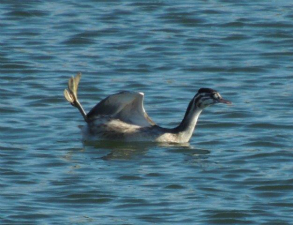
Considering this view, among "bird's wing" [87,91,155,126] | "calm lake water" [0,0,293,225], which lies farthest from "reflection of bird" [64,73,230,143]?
"calm lake water" [0,0,293,225]

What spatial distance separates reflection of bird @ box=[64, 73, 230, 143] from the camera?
15359 mm

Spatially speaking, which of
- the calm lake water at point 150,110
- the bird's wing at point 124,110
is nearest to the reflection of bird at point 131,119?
the bird's wing at point 124,110

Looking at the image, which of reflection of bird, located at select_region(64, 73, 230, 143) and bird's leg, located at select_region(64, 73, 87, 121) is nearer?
reflection of bird, located at select_region(64, 73, 230, 143)

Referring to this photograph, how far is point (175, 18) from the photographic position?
22.4m

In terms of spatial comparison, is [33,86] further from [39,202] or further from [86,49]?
[39,202]

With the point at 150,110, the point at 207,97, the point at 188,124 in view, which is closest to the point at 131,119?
the point at 188,124

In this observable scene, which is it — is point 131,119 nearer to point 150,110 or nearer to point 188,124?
point 188,124

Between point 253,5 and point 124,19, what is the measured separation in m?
2.55

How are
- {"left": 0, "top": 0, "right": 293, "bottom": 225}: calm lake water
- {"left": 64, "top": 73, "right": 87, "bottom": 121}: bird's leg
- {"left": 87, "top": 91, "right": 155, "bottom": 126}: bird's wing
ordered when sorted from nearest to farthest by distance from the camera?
{"left": 0, "top": 0, "right": 293, "bottom": 225}: calm lake water, {"left": 87, "top": 91, "right": 155, "bottom": 126}: bird's wing, {"left": 64, "top": 73, "right": 87, "bottom": 121}: bird's leg

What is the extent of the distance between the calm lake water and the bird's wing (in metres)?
0.38

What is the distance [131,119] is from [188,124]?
80 cm

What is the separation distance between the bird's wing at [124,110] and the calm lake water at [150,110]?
0.38 metres

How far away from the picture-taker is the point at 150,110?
667 inches

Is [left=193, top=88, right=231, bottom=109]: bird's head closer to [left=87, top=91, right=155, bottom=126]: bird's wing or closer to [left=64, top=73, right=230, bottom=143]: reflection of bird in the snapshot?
[left=64, top=73, right=230, bottom=143]: reflection of bird
